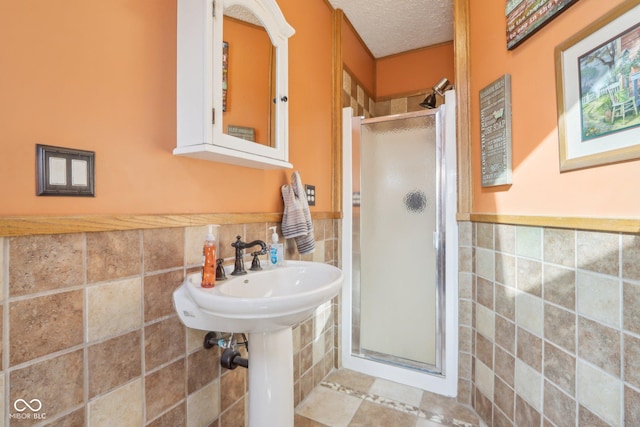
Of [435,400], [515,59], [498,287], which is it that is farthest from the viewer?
[435,400]

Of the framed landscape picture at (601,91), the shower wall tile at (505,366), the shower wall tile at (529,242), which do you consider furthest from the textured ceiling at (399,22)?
the shower wall tile at (505,366)

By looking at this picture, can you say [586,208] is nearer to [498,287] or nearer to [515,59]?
[498,287]

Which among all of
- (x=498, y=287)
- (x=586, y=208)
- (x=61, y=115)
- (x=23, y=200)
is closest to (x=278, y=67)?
(x=61, y=115)

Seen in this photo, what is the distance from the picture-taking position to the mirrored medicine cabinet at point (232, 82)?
0.97 m

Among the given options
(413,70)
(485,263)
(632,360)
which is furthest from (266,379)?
(413,70)

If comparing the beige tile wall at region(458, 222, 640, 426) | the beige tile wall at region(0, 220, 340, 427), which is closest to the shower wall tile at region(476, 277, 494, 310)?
the beige tile wall at region(458, 222, 640, 426)

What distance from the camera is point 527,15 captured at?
1229mm

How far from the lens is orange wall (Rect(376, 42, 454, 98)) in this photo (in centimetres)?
251

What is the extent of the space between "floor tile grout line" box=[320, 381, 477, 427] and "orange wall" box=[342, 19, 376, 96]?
2290 millimetres

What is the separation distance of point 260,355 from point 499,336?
3.82 ft

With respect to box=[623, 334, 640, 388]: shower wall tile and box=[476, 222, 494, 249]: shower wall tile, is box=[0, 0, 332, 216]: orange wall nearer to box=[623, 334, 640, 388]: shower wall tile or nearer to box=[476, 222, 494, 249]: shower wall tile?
box=[476, 222, 494, 249]: shower wall tile

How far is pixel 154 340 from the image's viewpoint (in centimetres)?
94

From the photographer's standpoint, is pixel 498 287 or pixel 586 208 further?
pixel 498 287

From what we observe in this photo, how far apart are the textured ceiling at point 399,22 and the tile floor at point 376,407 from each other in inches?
102
